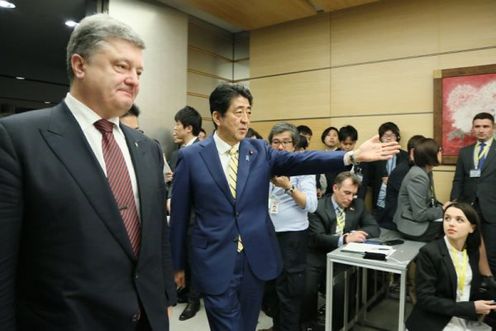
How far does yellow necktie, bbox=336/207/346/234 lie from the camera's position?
2875 mm

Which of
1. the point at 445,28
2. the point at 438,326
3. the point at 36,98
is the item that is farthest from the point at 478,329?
the point at 36,98

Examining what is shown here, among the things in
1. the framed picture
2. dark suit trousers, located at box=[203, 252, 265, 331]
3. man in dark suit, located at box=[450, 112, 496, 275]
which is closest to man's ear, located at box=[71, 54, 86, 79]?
dark suit trousers, located at box=[203, 252, 265, 331]

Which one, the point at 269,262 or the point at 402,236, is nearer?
the point at 269,262

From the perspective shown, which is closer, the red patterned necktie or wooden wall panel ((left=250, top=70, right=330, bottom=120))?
the red patterned necktie

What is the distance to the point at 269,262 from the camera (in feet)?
5.62

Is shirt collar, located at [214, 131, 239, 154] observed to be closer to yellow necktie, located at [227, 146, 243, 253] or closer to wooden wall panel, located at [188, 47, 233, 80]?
yellow necktie, located at [227, 146, 243, 253]

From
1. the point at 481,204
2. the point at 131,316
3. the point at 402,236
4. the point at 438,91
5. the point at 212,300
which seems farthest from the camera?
the point at 438,91

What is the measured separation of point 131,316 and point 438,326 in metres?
1.81

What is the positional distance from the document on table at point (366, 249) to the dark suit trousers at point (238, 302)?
98cm

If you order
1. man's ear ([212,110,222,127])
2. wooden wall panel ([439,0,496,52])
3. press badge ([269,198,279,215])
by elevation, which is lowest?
press badge ([269,198,279,215])

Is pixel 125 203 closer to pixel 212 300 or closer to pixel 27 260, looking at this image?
pixel 27 260

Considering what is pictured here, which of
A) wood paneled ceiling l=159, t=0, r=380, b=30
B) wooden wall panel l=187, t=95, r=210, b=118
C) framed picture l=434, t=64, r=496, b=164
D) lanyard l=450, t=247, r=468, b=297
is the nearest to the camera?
lanyard l=450, t=247, r=468, b=297

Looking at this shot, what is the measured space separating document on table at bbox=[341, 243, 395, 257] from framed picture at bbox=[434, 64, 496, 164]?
2.20 metres

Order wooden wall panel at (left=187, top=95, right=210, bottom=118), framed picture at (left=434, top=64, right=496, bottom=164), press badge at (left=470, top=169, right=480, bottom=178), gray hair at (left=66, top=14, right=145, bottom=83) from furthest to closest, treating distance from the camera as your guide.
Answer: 1. wooden wall panel at (left=187, top=95, right=210, bottom=118)
2. framed picture at (left=434, top=64, right=496, bottom=164)
3. press badge at (left=470, top=169, right=480, bottom=178)
4. gray hair at (left=66, top=14, right=145, bottom=83)
